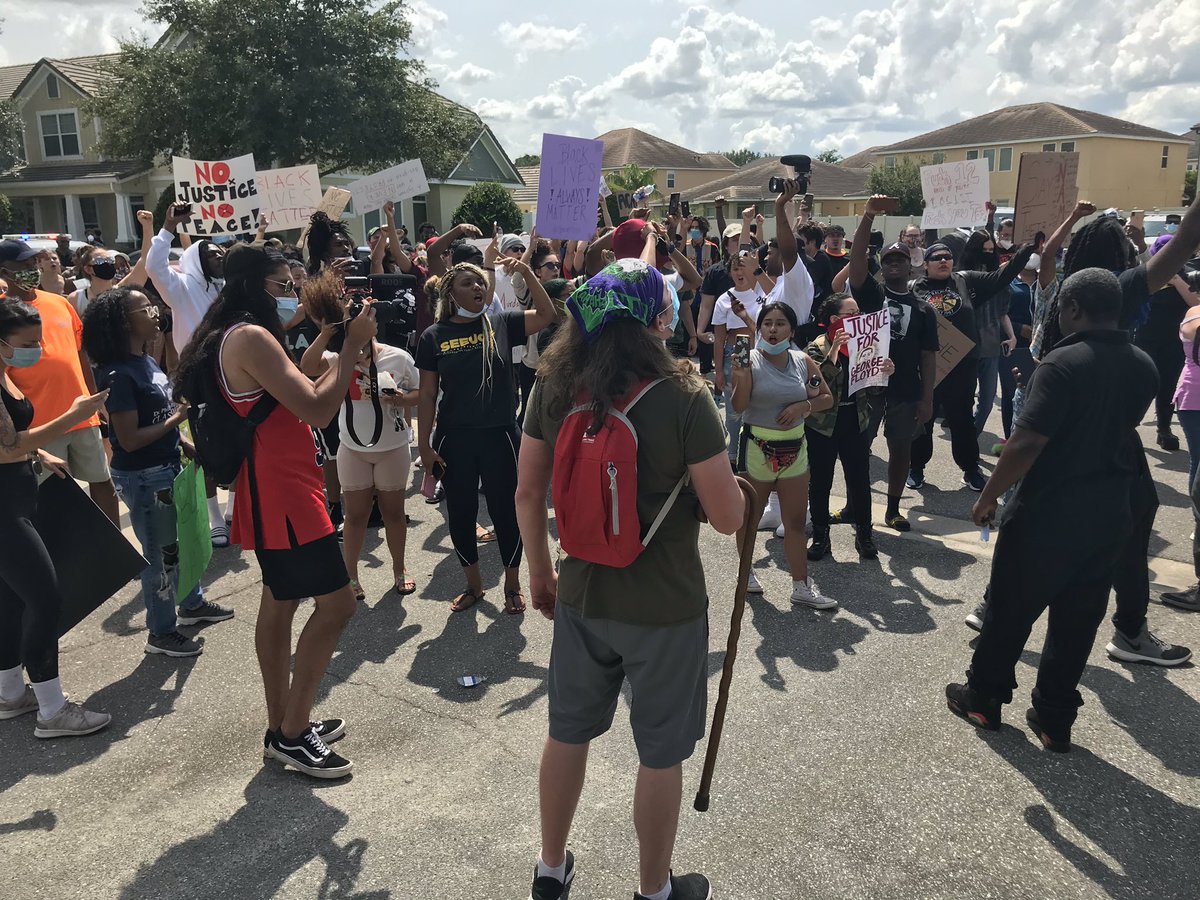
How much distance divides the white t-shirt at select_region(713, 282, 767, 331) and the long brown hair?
3.85m

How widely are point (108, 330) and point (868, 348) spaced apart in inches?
177

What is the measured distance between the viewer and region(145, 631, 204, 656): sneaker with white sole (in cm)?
466

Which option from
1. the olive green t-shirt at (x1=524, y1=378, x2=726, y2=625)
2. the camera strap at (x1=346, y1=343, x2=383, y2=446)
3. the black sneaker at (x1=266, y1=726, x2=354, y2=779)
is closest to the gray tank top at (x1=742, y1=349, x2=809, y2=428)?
the camera strap at (x1=346, y1=343, x2=383, y2=446)

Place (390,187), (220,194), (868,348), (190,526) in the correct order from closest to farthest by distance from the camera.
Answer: (190,526) → (868,348) → (220,194) → (390,187)

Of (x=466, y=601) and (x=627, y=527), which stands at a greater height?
(x=627, y=527)

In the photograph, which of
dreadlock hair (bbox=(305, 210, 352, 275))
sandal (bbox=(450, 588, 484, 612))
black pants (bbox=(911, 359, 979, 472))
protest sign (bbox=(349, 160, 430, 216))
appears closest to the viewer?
sandal (bbox=(450, 588, 484, 612))

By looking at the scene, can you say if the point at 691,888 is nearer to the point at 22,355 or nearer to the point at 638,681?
the point at 638,681

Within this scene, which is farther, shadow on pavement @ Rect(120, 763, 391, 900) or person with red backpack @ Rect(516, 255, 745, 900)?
shadow on pavement @ Rect(120, 763, 391, 900)

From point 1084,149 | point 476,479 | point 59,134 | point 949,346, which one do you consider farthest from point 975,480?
point 1084,149

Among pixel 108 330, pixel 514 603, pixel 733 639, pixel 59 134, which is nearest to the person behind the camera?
pixel 733 639

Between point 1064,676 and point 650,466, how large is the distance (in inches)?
90.1

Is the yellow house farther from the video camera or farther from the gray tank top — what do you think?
the gray tank top

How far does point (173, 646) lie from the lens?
15.3 feet

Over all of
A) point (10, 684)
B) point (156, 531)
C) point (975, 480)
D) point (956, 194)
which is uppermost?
point (956, 194)
